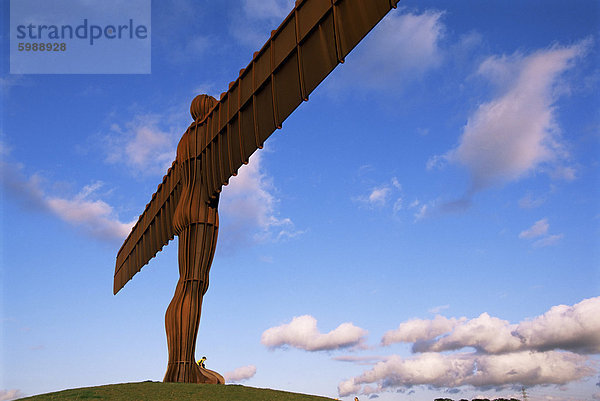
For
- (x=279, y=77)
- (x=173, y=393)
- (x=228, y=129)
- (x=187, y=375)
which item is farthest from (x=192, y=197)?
(x=173, y=393)

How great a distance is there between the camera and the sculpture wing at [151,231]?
68.9ft

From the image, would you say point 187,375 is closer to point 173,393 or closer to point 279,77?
point 173,393

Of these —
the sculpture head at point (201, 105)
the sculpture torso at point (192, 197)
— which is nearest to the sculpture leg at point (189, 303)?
the sculpture torso at point (192, 197)

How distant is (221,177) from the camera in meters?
17.5

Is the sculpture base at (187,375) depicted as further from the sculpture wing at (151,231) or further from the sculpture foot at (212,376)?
the sculpture wing at (151,231)

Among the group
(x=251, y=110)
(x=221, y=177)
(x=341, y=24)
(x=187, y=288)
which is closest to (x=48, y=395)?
(x=187, y=288)

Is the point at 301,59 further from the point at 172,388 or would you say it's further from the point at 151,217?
the point at 151,217

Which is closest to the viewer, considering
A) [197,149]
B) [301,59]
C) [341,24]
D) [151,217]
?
[341,24]

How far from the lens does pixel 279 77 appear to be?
14500mm

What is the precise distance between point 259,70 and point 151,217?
34.2ft

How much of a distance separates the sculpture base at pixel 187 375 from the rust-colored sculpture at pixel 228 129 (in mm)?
31

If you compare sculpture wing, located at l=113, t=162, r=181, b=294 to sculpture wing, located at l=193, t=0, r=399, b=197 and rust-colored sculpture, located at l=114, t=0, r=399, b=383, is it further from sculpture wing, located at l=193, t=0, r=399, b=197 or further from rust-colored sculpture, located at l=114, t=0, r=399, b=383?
sculpture wing, located at l=193, t=0, r=399, b=197

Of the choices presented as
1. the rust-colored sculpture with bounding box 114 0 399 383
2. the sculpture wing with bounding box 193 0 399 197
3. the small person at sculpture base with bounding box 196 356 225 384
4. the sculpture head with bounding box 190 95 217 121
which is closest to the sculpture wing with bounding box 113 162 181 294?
the rust-colored sculpture with bounding box 114 0 399 383

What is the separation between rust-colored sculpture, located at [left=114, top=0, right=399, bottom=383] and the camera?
495 inches
